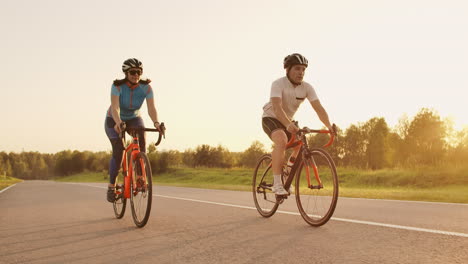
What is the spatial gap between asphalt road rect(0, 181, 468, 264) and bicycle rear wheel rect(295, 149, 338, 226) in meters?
0.19

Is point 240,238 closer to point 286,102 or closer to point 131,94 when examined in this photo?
point 286,102

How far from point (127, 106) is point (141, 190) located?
4.72 ft

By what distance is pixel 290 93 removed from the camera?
597 cm

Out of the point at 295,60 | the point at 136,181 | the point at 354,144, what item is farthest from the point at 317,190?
the point at 354,144

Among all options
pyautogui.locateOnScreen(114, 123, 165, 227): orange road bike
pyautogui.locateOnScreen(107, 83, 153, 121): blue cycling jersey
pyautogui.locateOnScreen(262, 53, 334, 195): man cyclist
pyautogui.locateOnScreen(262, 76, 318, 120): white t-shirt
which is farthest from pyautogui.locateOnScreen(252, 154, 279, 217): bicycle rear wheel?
pyautogui.locateOnScreen(107, 83, 153, 121): blue cycling jersey

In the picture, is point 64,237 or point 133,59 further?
point 133,59

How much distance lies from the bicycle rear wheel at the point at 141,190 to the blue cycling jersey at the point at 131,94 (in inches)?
36.4

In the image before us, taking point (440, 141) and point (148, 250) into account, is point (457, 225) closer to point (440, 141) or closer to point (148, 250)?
point (148, 250)

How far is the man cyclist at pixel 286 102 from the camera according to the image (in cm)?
577

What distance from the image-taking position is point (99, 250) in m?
4.16

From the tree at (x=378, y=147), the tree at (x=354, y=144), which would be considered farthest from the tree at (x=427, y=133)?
the tree at (x=354, y=144)

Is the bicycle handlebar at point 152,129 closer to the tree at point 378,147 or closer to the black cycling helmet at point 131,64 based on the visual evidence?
the black cycling helmet at point 131,64

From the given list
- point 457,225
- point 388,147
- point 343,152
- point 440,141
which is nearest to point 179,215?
point 457,225

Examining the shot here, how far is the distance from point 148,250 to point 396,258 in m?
2.27
